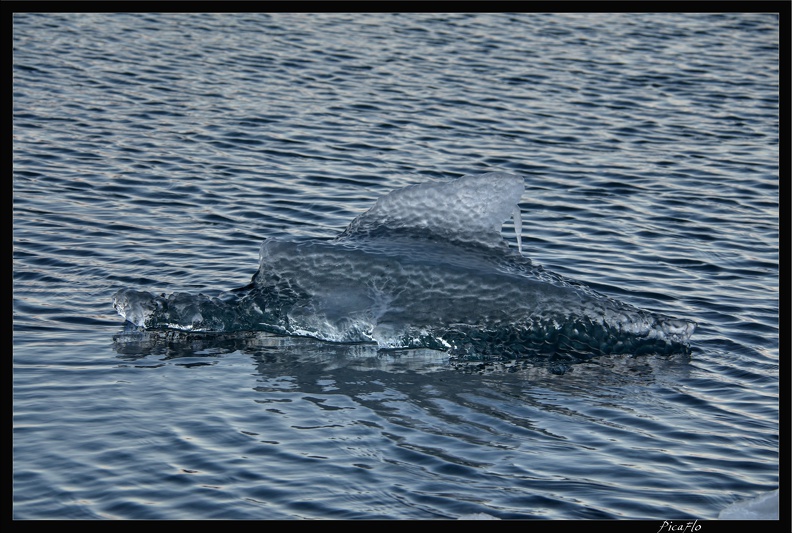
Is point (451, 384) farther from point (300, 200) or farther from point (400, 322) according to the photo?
point (300, 200)

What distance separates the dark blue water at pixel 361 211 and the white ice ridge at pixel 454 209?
4.77 feet

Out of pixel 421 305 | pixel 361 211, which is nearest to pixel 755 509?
pixel 421 305

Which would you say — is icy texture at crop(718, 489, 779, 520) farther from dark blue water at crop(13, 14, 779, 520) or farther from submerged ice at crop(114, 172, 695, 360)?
submerged ice at crop(114, 172, 695, 360)

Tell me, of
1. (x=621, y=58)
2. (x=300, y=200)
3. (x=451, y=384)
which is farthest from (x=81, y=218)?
(x=621, y=58)

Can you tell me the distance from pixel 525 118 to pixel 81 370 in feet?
36.2

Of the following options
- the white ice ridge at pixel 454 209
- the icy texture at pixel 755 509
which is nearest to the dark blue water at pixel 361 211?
the icy texture at pixel 755 509

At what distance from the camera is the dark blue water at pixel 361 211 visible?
7.71 meters

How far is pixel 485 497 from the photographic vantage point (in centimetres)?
734

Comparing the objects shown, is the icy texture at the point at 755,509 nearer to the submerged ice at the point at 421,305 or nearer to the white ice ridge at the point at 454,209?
the submerged ice at the point at 421,305

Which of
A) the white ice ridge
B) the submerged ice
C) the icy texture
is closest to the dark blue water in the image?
the icy texture
